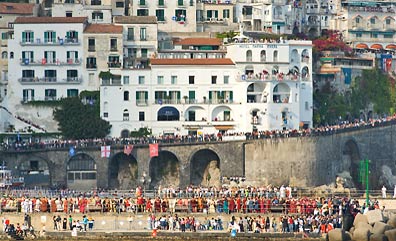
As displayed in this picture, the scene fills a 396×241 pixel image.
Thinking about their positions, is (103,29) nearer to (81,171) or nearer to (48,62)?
(48,62)

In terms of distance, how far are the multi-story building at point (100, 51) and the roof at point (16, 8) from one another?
6777mm

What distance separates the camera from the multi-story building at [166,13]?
4815 inches

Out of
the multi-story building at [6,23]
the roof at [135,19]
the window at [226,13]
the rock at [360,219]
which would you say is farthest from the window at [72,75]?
the rock at [360,219]

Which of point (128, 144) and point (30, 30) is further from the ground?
point (30, 30)

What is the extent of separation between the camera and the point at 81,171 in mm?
107750

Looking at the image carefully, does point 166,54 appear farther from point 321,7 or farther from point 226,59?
point 321,7

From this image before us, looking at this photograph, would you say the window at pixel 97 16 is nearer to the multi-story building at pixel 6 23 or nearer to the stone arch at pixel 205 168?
the multi-story building at pixel 6 23

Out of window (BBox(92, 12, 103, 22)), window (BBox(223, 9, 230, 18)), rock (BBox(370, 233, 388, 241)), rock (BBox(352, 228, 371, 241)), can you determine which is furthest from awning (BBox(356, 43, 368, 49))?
rock (BBox(370, 233, 388, 241))

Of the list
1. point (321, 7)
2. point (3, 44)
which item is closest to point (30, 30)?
point (3, 44)

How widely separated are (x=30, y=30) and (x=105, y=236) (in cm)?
3861

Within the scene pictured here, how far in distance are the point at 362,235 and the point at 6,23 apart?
5475 centimetres

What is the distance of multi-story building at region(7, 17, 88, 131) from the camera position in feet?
375

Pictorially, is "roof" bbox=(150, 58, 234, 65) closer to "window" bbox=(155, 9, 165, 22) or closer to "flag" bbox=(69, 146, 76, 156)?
"window" bbox=(155, 9, 165, 22)

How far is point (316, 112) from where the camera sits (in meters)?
119
